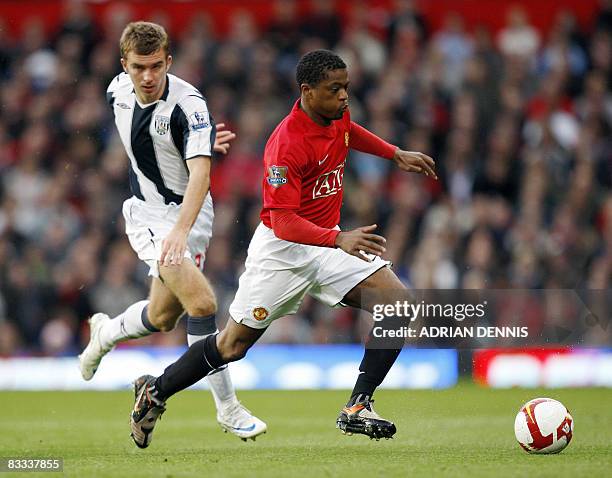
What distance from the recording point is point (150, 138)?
7379 millimetres

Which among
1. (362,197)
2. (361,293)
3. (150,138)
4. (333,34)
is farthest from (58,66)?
(361,293)

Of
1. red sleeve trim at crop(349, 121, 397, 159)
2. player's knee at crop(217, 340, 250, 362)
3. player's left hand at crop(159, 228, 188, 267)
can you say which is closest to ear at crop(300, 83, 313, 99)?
red sleeve trim at crop(349, 121, 397, 159)

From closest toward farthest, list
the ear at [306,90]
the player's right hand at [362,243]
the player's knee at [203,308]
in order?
the player's right hand at [362,243] < the ear at [306,90] < the player's knee at [203,308]

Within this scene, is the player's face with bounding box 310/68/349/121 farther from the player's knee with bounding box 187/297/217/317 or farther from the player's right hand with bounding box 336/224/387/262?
the player's knee with bounding box 187/297/217/317

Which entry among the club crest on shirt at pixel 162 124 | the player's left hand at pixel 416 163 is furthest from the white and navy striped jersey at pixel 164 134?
the player's left hand at pixel 416 163

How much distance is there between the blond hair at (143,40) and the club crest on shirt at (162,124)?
43 centimetres

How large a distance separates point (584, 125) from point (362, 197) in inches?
120

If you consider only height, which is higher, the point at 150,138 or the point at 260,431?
the point at 150,138

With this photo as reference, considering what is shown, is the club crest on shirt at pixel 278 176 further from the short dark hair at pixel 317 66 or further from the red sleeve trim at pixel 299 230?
the short dark hair at pixel 317 66

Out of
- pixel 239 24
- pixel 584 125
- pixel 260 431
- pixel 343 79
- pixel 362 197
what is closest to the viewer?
pixel 343 79

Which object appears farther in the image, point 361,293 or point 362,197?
point 362,197

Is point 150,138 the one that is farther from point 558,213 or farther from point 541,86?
point 541,86

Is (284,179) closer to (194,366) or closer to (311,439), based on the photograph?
(194,366)

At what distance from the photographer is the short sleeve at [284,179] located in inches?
259
